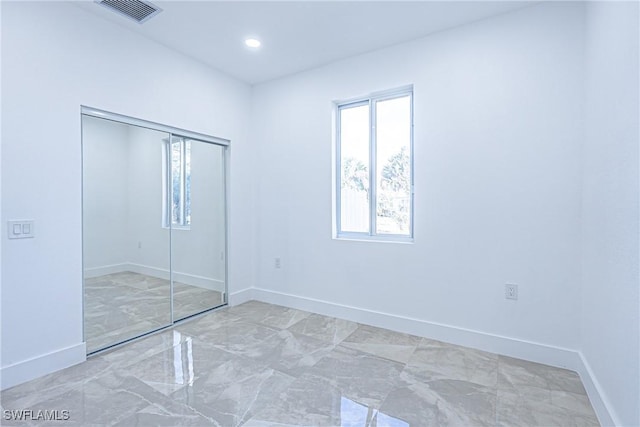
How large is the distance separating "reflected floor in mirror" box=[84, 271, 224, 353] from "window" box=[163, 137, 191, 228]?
2.10 feet

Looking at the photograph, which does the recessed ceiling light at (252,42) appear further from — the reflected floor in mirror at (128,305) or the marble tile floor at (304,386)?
the marble tile floor at (304,386)

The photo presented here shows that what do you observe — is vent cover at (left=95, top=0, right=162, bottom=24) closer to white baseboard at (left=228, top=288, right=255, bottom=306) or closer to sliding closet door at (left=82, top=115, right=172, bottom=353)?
sliding closet door at (left=82, top=115, right=172, bottom=353)

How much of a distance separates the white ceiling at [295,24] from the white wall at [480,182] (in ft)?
0.60

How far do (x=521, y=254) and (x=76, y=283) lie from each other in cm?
356

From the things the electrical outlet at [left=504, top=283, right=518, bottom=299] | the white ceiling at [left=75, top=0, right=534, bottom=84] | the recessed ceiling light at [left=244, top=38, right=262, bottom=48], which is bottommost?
the electrical outlet at [left=504, top=283, right=518, bottom=299]

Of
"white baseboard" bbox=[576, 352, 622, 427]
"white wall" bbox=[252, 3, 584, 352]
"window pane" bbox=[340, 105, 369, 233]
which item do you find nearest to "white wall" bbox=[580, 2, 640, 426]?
"white baseboard" bbox=[576, 352, 622, 427]

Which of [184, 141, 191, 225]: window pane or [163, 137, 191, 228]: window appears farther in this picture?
[184, 141, 191, 225]: window pane

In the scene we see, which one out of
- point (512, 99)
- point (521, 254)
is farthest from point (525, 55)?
point (521, 254)

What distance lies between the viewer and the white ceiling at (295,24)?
2.53m

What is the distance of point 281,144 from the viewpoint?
153 inches

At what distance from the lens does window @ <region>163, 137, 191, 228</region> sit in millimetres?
3266

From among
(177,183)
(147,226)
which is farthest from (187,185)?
(147,226)

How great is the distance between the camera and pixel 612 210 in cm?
174

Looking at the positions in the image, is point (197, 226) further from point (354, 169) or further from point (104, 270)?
point (354, 169)
